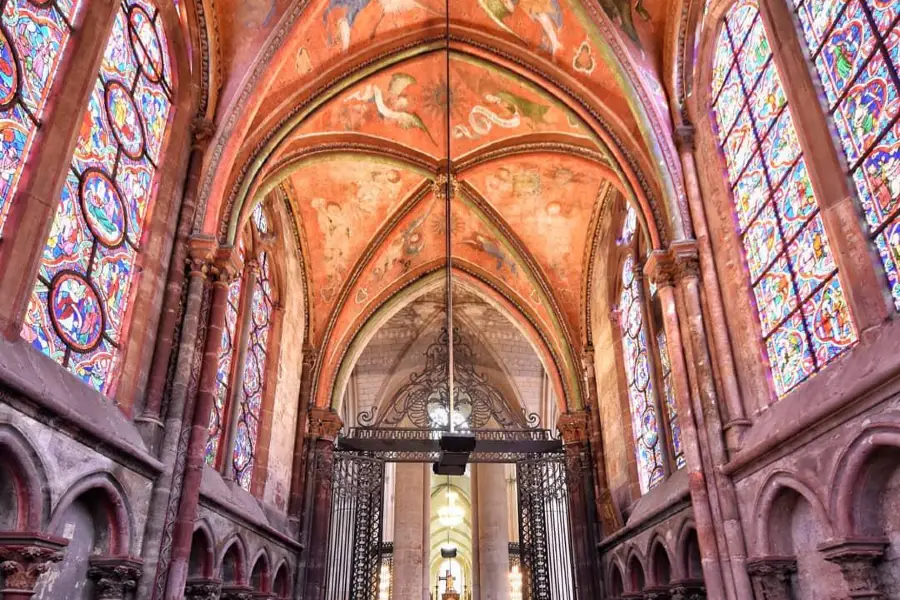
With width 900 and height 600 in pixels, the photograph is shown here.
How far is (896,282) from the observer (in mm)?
6254

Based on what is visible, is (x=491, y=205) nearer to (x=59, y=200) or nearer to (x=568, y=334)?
(x=568, y=334)

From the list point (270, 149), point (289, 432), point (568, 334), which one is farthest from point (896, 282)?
point (289, 432)

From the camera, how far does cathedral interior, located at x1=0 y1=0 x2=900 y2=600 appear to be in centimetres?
656

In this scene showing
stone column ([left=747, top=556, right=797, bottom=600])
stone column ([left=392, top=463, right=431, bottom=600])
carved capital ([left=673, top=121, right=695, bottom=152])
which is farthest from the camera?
stone column ([left=392, top=463, right=431, bottom=600])

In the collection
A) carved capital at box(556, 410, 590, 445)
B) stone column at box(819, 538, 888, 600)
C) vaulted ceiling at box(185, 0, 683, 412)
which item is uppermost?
vaulted ceiling at box(185, 0, 683, 412)

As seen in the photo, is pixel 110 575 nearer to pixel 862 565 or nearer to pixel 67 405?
pixel 67 405

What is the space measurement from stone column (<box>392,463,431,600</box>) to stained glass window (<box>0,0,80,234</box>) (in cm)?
2085

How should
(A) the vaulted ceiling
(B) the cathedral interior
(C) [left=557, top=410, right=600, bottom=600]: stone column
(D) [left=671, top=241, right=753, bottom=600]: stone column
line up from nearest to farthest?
(B) the cathedral interior
(D) [left=671, top=241, right=753, bottom=600]: stone column
(A) the vaulted ceiling
(C) [left=557, top=410, right=600, bottom=600]: stone column

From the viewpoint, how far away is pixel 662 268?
1042 centimetres

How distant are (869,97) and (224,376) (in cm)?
1030

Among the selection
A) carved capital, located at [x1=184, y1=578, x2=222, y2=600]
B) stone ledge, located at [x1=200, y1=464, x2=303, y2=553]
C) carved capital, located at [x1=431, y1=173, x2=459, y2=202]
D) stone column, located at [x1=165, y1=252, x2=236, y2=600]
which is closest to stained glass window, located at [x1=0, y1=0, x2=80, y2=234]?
stone column, located at [x1=165, y1=252, x2=236, y2=600]

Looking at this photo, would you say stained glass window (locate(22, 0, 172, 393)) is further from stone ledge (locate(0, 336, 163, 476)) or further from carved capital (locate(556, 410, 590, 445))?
carved capital (locate(556, 410, 590, 445))

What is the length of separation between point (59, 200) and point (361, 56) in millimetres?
7304

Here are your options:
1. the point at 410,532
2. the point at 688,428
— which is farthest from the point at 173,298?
the point at 410,532
